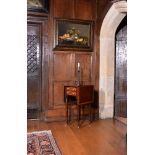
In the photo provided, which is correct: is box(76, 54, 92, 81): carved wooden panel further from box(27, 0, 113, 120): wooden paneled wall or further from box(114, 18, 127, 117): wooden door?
box(114, 18, 127, 117): wooden door

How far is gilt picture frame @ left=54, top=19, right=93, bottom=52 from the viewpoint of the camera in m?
4.35

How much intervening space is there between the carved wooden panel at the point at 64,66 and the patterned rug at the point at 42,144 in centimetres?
132

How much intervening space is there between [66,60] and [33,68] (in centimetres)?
75

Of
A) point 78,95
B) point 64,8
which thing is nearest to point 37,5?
point 64,8

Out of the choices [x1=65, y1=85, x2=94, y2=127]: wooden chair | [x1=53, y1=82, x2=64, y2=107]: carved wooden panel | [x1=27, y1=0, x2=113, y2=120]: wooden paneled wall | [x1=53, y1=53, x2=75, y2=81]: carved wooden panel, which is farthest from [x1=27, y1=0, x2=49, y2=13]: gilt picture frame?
[x1=65, y1=85, x2=94, y2=127]: wooden chair

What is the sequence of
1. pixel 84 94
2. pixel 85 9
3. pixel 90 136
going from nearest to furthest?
pixel 90 136 < pixel 84 94 < pixel 85 9

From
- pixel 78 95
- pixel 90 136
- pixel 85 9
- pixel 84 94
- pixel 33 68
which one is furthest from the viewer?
pixel 85 9

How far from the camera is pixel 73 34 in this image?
446 cm

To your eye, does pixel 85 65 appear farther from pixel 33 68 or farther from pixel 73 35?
pixel 33 68
